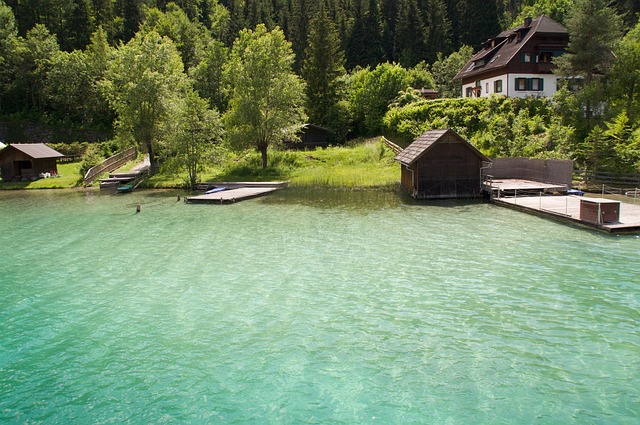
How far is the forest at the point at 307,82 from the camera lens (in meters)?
42.9

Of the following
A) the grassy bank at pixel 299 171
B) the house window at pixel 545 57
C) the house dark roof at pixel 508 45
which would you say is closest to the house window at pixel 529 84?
the house window at pixel 545 57

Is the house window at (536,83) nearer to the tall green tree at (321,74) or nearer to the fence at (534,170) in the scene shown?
the fence at (534,170)

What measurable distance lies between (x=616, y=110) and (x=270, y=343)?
40682mm

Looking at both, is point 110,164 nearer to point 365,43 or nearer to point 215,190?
point 215,190

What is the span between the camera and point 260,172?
4959 cm

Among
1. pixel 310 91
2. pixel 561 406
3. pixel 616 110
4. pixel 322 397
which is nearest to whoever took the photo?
pixel 561 406

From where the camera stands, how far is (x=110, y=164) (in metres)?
53.0

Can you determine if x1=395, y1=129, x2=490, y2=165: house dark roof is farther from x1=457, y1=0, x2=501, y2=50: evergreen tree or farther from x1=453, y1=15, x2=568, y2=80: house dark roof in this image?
x1=457, y1=0, x2=501, y2=50: evergreen tree

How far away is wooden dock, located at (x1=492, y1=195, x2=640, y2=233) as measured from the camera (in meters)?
22.9

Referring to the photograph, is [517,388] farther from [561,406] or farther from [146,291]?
[146,291]

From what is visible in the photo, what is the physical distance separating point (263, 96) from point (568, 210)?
3174 cm

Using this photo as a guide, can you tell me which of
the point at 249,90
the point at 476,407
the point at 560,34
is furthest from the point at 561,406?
the point at 560,34

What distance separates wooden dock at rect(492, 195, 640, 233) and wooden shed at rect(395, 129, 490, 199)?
2.64 metres

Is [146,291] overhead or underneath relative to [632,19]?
underneath
